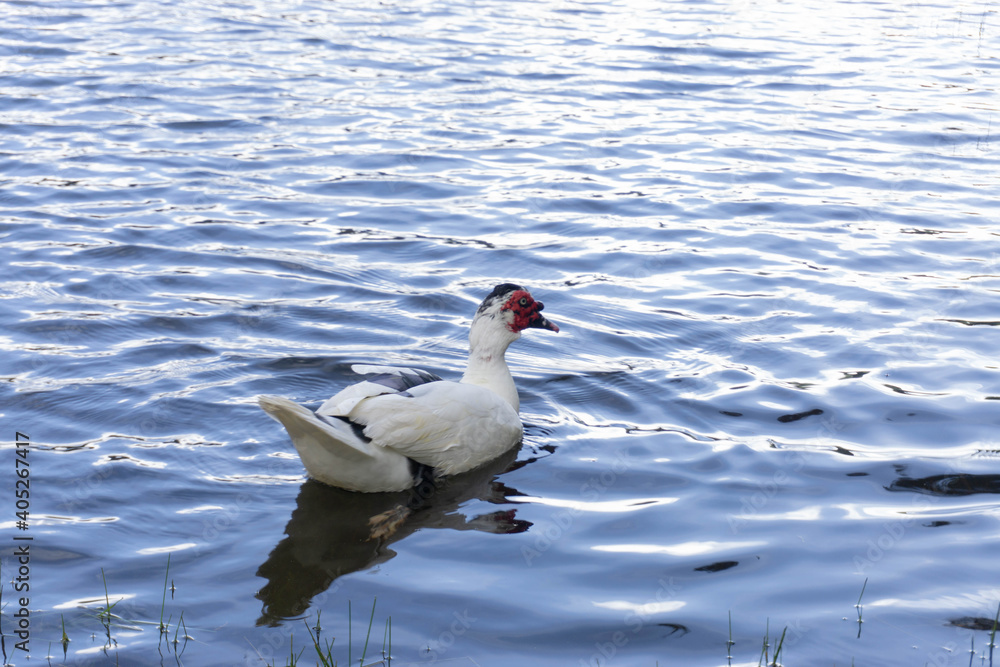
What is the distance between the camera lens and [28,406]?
677cm

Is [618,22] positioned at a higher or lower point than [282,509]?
higher

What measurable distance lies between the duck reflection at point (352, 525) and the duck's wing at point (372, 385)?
54 centimetres

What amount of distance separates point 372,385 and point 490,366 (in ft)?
3.99

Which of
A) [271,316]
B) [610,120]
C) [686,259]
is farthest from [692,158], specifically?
[271,316]

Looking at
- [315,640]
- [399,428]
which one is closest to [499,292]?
[399,428]

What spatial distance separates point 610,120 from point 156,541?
10.5m

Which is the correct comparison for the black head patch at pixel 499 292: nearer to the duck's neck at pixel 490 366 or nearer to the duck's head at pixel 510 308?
the duck's head at pixel 510 308

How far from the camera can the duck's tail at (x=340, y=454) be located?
531cm

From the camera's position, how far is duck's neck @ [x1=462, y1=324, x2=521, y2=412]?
7031 mm

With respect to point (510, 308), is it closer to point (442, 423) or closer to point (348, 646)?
point (442, 423)

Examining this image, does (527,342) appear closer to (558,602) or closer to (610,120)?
(558,602)

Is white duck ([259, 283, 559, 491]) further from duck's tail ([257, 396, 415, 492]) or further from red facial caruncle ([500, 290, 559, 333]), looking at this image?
red facial caruncle ([500, 290, 559, 333])

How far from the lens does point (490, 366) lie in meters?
7.09

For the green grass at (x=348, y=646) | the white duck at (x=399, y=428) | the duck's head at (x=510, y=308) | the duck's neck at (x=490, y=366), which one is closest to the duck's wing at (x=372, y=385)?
the white duck at (x=399, y=428)
